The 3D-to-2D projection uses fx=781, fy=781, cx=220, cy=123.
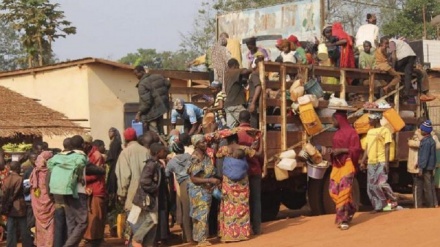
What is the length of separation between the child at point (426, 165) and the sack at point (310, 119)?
6.52 ft

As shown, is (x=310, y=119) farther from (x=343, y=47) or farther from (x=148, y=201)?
(x=148, y=201)

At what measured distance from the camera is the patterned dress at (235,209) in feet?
33.1

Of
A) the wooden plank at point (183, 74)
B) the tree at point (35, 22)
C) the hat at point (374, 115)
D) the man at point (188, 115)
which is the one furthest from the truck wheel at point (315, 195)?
the tree at point (35, 22)

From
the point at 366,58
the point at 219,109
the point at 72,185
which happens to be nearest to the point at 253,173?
the point at 219,109

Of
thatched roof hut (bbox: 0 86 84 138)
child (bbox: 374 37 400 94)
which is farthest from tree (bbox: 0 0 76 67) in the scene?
child (bbox: 374 37 400 94)

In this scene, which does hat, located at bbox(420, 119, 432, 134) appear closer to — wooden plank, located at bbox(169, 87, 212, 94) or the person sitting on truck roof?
the person sitting on truck roof

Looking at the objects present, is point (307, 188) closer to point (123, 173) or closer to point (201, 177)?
point (201, 177)

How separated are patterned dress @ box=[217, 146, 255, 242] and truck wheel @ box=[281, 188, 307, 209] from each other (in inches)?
113

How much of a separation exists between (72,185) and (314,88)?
415cm

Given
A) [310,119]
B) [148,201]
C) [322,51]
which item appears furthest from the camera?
[322,51]

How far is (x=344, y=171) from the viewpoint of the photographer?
403 inches

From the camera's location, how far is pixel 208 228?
1057 cm

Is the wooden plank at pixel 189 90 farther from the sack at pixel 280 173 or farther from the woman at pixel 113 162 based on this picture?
the sack at pixel 280 173

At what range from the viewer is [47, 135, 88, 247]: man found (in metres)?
9.34
